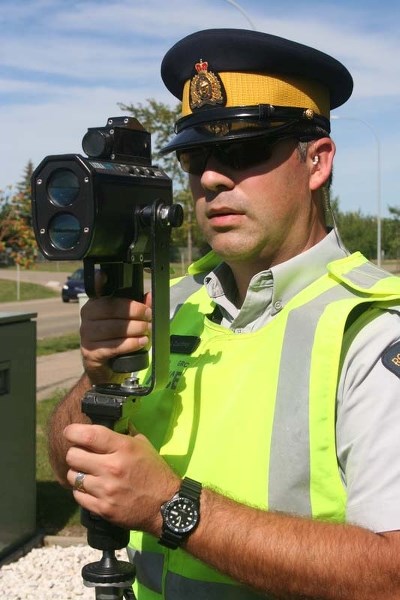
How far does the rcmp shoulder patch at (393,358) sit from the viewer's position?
1.58m

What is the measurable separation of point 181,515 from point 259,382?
36 centimetres

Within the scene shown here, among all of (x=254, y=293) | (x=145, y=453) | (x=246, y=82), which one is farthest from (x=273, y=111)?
(x=145, y=453)

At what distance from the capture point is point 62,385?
1034 cm

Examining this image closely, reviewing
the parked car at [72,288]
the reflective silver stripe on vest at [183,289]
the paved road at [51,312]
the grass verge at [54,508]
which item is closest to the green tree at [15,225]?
the paved road at [51,312]

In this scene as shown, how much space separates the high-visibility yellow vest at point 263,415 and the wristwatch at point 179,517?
0.17 m

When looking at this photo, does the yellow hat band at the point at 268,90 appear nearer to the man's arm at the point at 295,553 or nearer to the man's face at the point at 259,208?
the man's face at the point at 259,208

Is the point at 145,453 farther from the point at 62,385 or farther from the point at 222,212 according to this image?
the point at 62,385

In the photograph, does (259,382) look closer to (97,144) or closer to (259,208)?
(259,208)

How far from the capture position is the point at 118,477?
155cm

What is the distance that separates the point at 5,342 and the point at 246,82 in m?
2.94

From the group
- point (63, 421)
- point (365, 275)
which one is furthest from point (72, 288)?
point (365, 275)

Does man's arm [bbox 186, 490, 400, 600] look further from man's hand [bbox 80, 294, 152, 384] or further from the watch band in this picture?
man's hand [bbox 80, 294, 152, 384]

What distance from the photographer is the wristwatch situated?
5.15 ft

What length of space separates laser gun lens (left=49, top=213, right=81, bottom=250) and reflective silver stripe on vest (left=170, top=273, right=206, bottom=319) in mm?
729
